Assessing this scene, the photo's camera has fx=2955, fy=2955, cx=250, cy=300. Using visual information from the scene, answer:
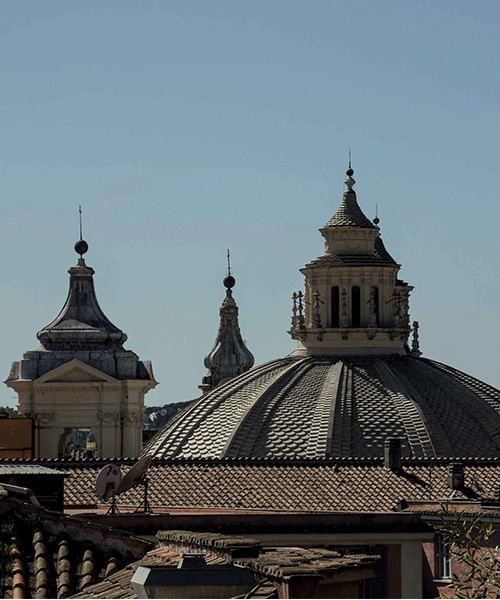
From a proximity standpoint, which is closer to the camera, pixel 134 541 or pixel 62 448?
pixel 134 541

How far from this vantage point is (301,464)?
→ 60.2 m

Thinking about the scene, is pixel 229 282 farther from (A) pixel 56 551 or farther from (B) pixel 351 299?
(A) pixel 56 551

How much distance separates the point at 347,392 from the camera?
Result: 81125 mm

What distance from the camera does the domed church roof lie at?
77750mm

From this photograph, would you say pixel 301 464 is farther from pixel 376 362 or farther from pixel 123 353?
pixel 123 353

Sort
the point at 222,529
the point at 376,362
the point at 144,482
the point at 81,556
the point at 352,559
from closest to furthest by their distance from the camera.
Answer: the point at 352,559 < the point at 81,556 < the point at 222,529 < the point at 144,482 < the point at 376,362

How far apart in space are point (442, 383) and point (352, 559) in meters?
54.9

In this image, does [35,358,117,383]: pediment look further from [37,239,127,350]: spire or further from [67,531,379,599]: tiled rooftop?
[67,531,379,599]: tiled rooftop

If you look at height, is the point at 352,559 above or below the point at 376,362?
below

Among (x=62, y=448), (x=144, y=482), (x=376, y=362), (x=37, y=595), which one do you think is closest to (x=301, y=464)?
(x=144, y=482)

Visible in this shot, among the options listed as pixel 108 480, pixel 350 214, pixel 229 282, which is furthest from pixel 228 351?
pixel 108 480

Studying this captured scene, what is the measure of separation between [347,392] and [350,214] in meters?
11.2

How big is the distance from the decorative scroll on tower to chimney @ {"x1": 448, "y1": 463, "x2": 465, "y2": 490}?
28604 millimetres

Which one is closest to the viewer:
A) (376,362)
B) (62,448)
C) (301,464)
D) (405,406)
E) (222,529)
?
(222,529)
